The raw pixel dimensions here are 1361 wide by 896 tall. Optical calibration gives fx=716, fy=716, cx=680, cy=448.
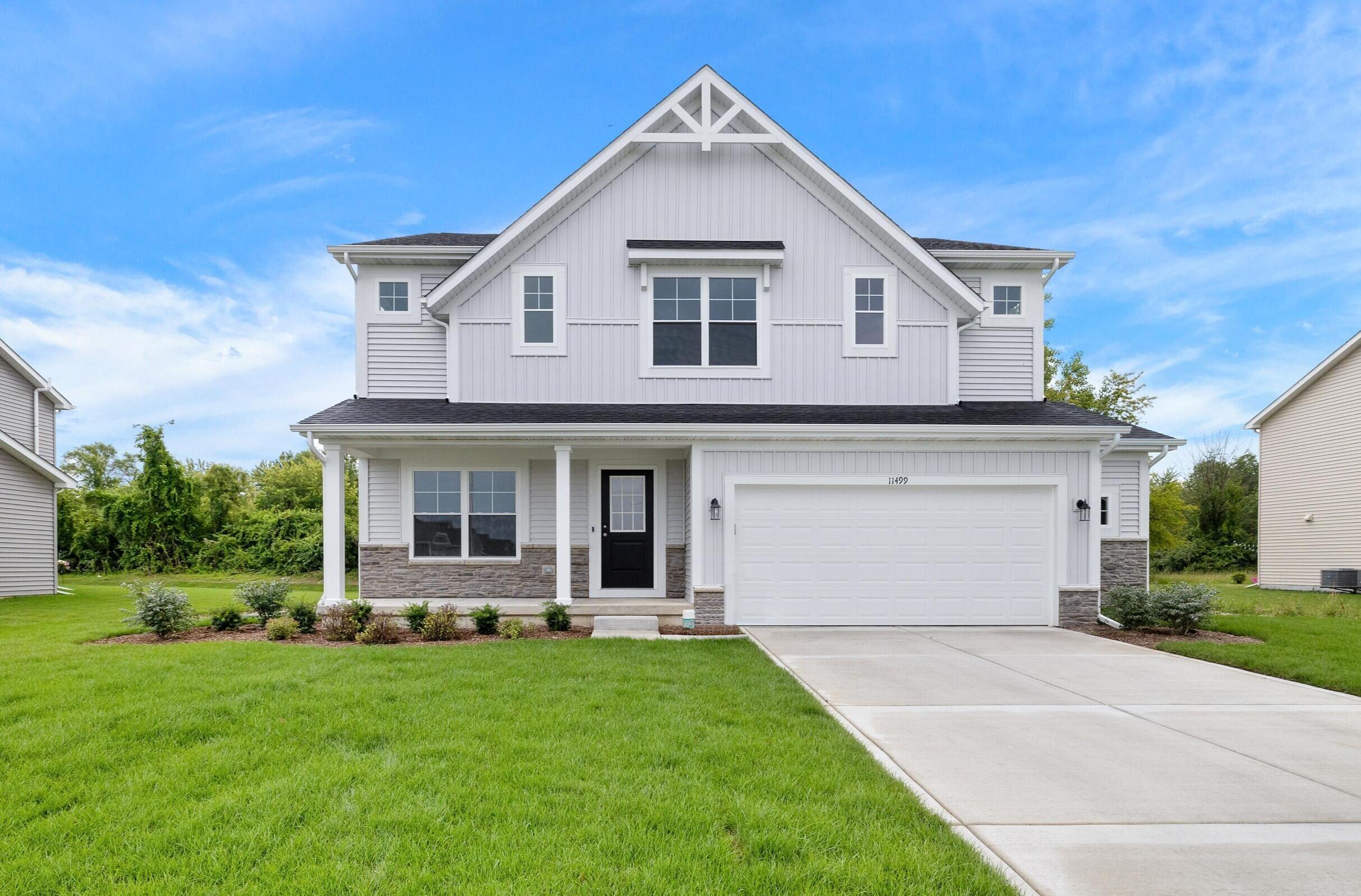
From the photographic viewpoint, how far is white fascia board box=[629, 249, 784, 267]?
11812mm

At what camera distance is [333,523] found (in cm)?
1090

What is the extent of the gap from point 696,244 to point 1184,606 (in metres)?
9.20

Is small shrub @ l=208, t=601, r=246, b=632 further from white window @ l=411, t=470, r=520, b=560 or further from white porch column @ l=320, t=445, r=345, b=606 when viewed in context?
white window @ l=411, t=470, r=520, b=560

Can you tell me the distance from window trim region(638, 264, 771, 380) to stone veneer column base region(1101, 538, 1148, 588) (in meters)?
7.75

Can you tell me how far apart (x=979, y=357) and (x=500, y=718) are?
1146 centimetres

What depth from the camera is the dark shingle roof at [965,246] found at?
1371cm

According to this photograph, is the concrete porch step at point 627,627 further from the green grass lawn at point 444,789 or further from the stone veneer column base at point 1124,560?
the stone veneer column base at point 1124,560

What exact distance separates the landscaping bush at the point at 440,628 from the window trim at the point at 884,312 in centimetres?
750

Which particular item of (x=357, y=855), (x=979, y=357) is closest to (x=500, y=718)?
(x=357, y=855)

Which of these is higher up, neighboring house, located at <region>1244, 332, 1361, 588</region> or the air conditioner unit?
neighboring house, located at <region>1244, 332, 1361, 588</region>

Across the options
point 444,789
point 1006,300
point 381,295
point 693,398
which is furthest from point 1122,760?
point 381,295

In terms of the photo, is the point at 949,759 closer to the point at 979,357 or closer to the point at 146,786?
the point at 146,786

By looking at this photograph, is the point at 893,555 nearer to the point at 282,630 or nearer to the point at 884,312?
the point at 884,312

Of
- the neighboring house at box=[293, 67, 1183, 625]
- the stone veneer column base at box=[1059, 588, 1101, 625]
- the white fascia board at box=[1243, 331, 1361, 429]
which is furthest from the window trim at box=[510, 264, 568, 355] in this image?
the white fascia board at box=[1243, 331, 1361, 429]
